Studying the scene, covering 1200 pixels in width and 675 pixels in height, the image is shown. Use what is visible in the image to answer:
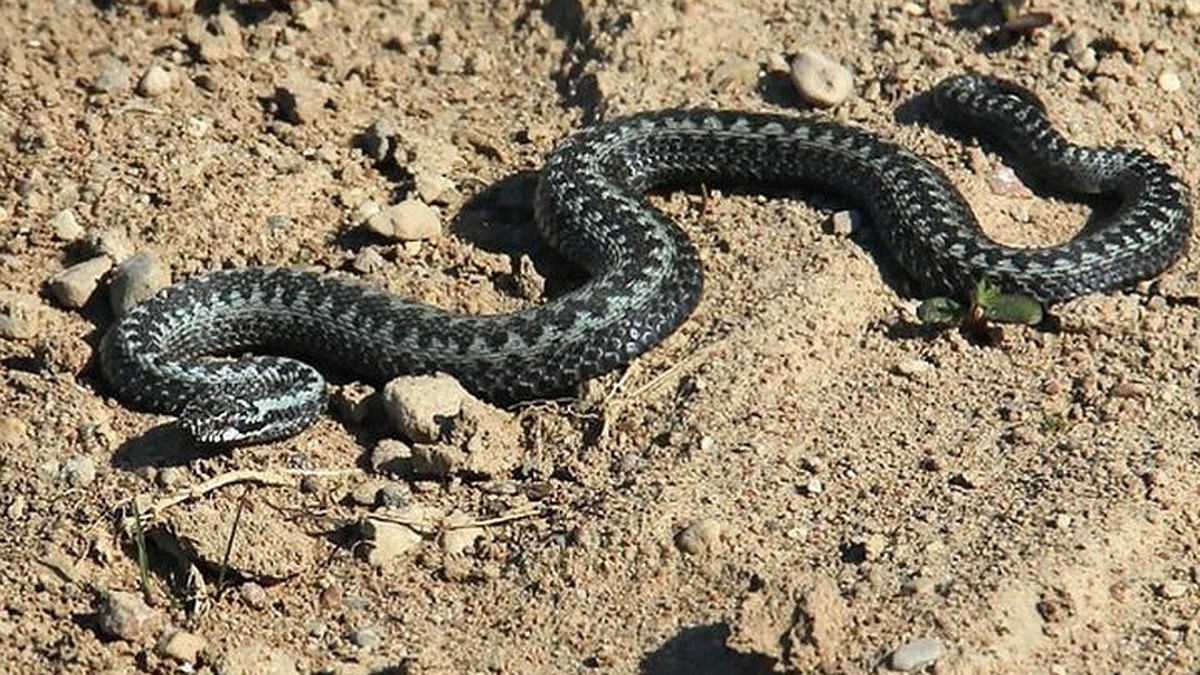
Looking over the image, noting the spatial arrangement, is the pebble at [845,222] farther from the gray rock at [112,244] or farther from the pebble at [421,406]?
the gray rock at [112,244]

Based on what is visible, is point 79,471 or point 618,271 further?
point 618,271

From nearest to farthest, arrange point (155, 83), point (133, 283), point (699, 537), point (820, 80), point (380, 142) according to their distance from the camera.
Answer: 1. point (699, 537)
2. point (133, 283)
3. point (380, 142)
4. point (820, 80)
5. point (155, 83)

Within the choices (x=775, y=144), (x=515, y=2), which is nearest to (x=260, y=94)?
(x=515, y=2)

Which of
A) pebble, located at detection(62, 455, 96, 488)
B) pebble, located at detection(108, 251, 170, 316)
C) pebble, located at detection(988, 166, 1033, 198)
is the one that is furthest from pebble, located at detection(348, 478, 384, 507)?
pebble, located at detection(988, 166, 1033, 198)

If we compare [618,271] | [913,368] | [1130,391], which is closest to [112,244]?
[618,271]

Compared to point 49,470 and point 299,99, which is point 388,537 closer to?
point 49,470

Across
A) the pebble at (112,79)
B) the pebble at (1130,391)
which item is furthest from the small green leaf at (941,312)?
the pebble at (112,79)

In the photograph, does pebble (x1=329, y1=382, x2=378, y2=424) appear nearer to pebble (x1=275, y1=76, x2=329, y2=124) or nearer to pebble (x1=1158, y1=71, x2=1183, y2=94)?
pebble (x1=275, y1=76, x2=329, y2=124)
